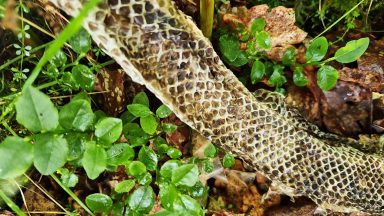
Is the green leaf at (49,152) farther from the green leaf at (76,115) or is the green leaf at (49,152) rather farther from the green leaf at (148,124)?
the green leaf at (148,124)

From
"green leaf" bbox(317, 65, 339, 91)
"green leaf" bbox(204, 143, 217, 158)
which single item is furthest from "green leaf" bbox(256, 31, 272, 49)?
"green leaf" bbox(204, 143, 217, 158)

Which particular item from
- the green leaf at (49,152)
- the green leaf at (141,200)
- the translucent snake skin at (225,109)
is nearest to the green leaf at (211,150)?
the translucent snake skin at (225,109)

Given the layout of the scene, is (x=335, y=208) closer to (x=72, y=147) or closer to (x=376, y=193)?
(x=376, y=193)

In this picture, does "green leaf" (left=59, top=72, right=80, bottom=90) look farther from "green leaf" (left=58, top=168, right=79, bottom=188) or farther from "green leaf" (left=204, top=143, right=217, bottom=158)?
"green leaf" (left=204, top=143, right=217, bottom=158)

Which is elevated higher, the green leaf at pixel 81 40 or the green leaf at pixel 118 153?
the green leaf at pixel 81 40

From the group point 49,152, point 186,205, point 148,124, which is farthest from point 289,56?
point 49,152

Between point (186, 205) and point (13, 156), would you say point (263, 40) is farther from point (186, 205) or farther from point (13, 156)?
point (13, 156)
